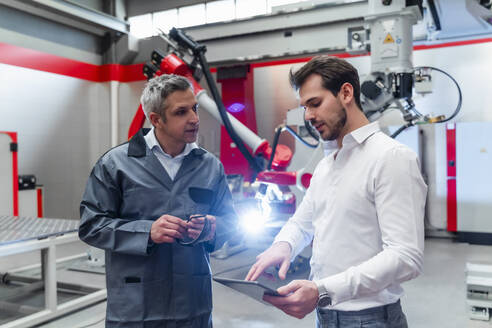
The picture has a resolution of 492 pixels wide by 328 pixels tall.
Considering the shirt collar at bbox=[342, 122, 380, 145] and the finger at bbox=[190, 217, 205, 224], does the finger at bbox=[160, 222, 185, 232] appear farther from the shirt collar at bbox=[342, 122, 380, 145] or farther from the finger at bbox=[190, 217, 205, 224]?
the shirt collar at bbox=[342, 122, 380, 145]

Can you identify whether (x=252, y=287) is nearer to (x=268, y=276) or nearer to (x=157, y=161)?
(x=268, y=276)

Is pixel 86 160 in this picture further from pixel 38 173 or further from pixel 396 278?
pixel 396 278

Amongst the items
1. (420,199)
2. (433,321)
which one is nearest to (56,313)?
(433,321)

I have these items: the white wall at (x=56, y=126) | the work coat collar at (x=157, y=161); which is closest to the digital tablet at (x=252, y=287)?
the work coat collar at (x=157, y=161)

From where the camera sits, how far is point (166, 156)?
1631 millimetres

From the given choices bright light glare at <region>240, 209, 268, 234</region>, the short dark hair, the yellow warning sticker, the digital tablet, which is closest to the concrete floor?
bright light glare at <region>240, 209, 268, 234</region>

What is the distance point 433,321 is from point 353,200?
251cm

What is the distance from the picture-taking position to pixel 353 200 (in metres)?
1.08

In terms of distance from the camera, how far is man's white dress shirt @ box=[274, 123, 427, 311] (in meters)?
0.99

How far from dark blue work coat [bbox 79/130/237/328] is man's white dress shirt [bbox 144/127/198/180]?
36 millimetres

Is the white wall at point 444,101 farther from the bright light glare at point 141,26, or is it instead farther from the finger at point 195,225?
the bright light glare at point 141,26

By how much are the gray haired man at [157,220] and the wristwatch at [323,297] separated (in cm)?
54

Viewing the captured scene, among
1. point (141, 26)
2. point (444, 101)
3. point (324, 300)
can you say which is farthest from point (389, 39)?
point (141, 26)

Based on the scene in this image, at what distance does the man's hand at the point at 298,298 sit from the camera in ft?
3.24
